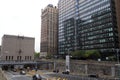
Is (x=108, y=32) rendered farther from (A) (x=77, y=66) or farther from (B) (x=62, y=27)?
(B) (x=62, y=27)

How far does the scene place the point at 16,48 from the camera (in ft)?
451

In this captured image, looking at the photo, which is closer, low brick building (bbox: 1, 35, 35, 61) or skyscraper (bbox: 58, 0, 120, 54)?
skyscraper (bbox: 58, 0, 120, 54)

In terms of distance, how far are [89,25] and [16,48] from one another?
65049 mm

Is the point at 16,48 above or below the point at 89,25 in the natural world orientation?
below

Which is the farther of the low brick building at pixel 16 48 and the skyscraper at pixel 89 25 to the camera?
the low brick building at pixel 16 48

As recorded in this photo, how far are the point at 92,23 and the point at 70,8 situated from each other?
44.1 meters

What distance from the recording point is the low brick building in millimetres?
132625

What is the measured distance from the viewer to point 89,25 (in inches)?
5586

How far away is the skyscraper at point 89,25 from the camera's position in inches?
4725

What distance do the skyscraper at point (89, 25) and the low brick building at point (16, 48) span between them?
42.9 metres

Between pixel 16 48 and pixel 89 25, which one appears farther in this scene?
pixel 89 25

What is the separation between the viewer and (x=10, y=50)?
133875 millimetres

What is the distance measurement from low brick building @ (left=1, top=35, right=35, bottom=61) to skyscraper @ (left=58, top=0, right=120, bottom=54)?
42.9 metres

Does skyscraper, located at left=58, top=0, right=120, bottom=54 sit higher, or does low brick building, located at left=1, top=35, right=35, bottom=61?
skyscraper, located at left=58, top=0, right=120, bottom=54
